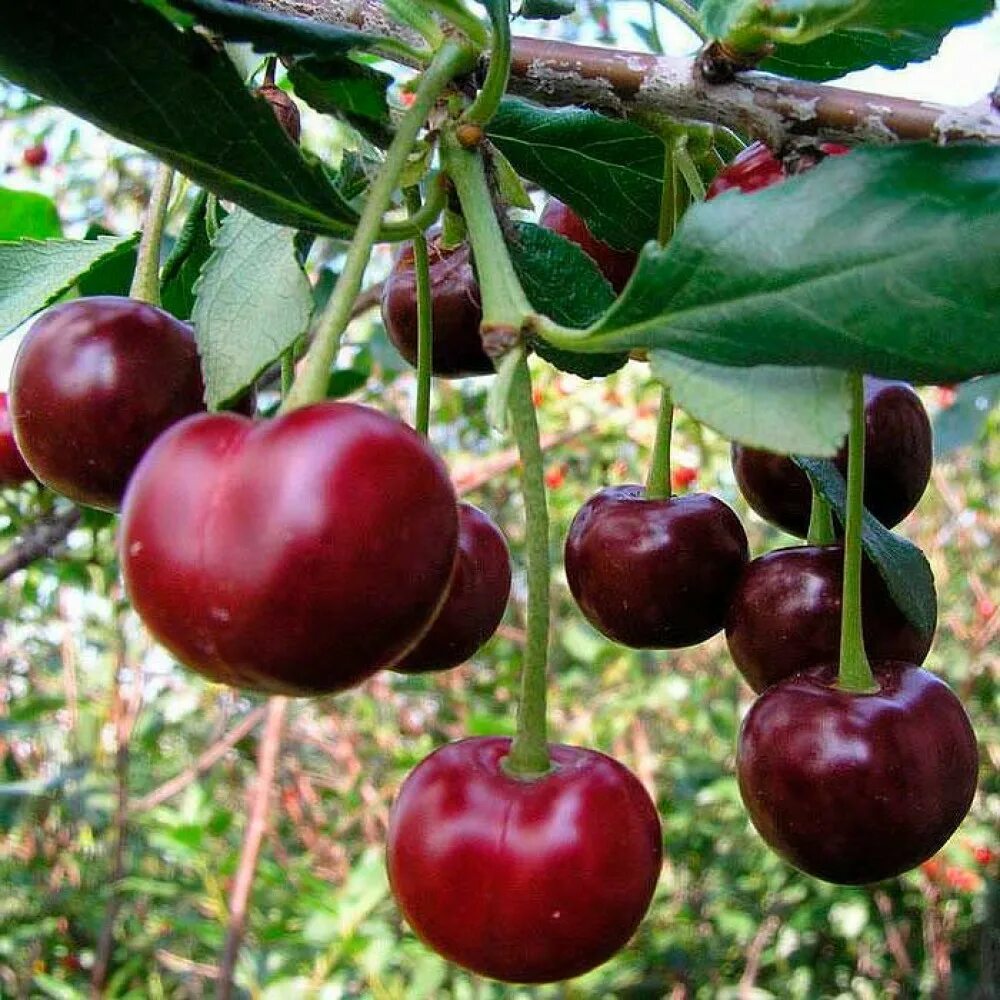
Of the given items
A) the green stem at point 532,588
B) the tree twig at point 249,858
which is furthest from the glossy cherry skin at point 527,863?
the tree twig at point 249,858

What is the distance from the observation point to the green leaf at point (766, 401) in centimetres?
46

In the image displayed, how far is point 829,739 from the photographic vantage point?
0.67m

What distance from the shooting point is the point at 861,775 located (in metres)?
0.66

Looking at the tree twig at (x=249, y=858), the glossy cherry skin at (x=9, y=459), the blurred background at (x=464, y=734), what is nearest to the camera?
the glossy cherry skin at (x=9, y=459)

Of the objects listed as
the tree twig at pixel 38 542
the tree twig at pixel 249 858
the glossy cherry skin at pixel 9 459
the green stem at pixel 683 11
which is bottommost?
the tree twig at pixel 249 858

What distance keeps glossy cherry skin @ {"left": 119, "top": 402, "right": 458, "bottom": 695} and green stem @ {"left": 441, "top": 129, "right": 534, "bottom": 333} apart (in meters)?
0.08

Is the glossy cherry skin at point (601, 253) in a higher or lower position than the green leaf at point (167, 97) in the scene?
lower

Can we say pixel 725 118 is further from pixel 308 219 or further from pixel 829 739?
pixel 829 739

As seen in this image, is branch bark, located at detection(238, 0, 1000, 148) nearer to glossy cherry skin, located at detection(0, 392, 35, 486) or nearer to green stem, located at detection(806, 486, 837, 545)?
green stem, located at detection(806, 486, 837, 545)

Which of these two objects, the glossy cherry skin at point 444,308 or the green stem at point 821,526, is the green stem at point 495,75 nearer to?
the glossy cherry skin at point 444,308

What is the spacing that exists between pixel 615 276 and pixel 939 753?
1.33ft

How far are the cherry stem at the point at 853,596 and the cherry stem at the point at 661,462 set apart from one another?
0.17 m

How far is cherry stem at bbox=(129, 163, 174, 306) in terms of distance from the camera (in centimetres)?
71

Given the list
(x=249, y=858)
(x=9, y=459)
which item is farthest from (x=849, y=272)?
(x=249, y=858)
